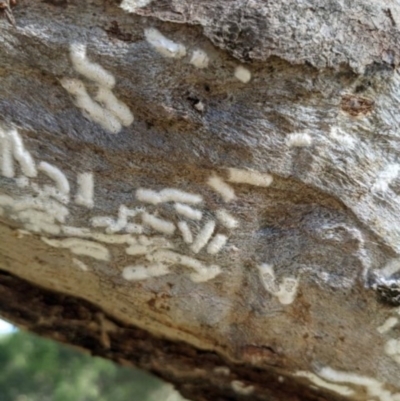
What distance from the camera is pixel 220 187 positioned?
881 millimetres

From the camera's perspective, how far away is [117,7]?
0.82m

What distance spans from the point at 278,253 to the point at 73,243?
0.78 ft

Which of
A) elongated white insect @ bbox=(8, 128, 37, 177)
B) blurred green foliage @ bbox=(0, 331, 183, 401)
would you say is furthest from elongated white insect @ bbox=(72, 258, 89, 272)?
blurred green foliage @ bbox=(0, 331, 183, 401)

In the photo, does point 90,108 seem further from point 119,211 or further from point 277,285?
point 277,285

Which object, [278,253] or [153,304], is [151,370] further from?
[278,253]

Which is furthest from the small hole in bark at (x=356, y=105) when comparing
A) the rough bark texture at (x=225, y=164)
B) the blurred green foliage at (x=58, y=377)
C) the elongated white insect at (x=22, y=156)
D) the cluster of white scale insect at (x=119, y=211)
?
the blurred green foliage at (x=58, y=377)

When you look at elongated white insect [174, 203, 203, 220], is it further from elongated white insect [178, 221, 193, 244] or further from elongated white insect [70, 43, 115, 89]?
elongated white insect [70, 43, 115, 89]

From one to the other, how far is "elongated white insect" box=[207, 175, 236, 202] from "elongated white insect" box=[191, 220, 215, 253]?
0.12 feet

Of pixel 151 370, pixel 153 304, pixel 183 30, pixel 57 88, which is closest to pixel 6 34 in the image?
pixel 57 88

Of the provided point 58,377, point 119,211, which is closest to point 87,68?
point 119,211

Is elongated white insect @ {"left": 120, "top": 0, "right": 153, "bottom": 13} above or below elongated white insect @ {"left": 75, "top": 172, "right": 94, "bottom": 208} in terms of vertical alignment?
above

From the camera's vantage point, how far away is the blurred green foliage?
101 inches

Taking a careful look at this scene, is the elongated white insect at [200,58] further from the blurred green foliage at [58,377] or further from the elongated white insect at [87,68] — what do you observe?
the blurred green foliage at [58,377]

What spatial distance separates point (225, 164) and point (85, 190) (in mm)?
161
